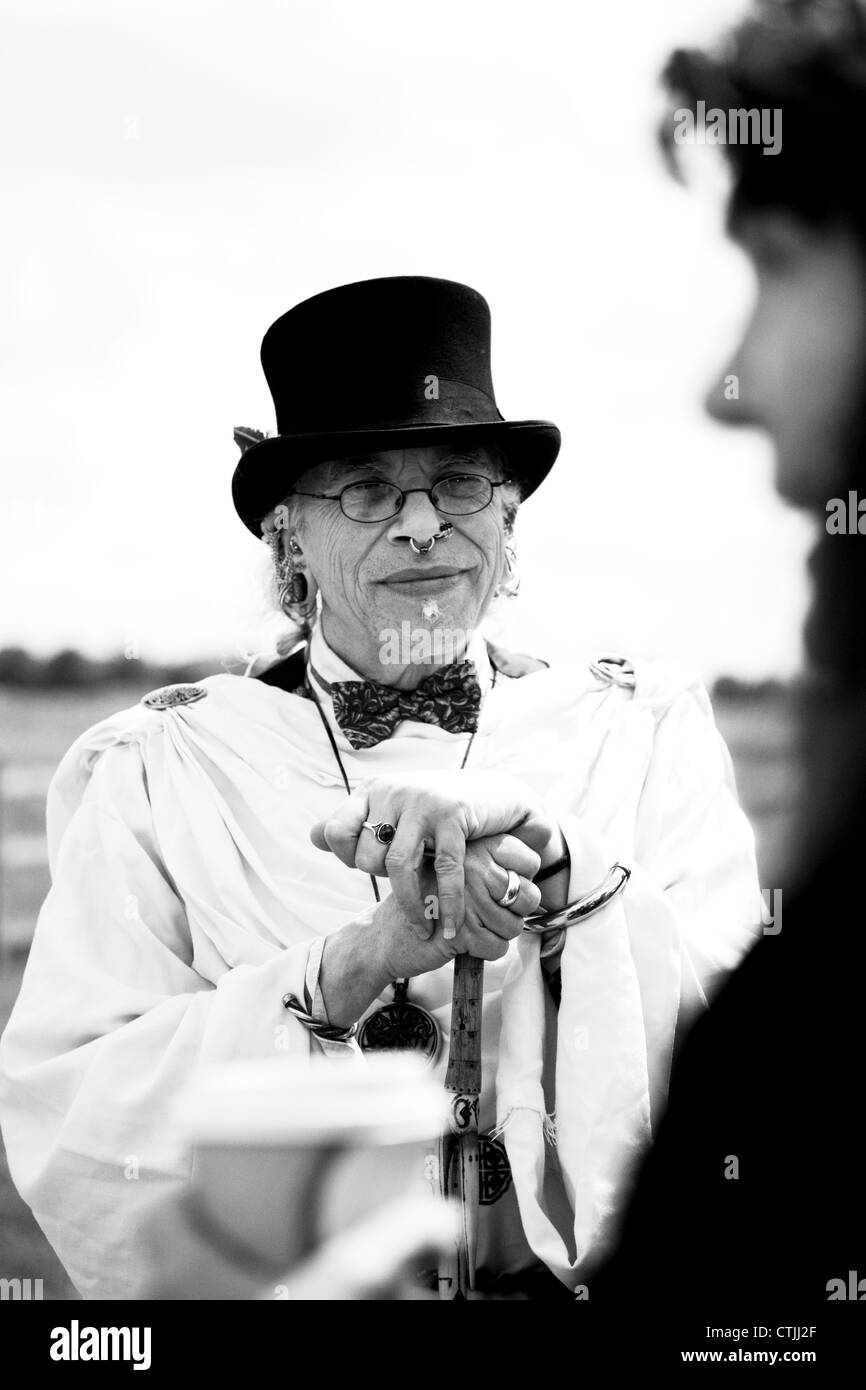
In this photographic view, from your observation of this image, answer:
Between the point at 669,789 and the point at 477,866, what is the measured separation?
1.56 ft

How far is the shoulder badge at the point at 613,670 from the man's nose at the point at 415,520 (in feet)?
1.15

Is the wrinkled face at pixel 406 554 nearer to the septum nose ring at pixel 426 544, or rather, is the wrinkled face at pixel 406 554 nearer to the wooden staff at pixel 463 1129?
the septum nose ring at pixel 426 544

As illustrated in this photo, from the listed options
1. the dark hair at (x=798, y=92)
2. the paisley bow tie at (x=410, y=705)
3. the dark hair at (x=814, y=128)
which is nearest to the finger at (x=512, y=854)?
the paisley bow tie at (x=410, y=705)

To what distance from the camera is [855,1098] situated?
2137 millimetres

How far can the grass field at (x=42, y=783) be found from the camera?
246cm

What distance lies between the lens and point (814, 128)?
248 cm

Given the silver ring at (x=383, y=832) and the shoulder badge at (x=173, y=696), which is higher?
the shoulder badge at (x=173, y=696)

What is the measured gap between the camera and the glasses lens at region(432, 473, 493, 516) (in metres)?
2.40

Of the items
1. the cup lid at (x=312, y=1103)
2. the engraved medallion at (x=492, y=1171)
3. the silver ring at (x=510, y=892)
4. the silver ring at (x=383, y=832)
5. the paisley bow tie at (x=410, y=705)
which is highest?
the paisley bow tie at (x=410, y=705)

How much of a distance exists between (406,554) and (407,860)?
Result: 1.88 feet

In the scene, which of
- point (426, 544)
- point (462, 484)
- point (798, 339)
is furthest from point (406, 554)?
point (798, 339)

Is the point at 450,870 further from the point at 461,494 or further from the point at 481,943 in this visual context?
the point at 461,494
